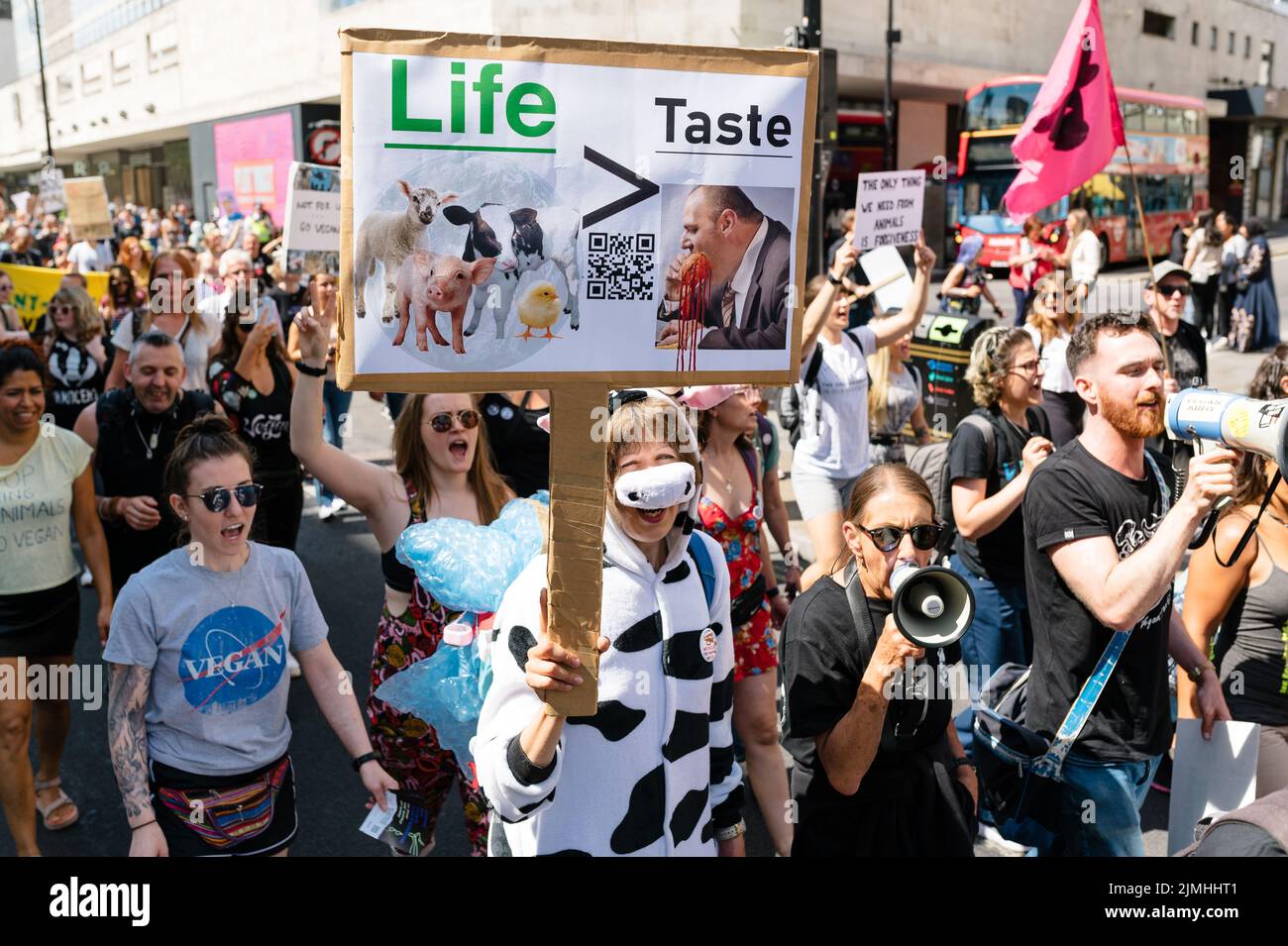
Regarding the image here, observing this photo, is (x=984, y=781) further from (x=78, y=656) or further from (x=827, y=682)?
(x=78, y=656)

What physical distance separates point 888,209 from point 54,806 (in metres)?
5.18

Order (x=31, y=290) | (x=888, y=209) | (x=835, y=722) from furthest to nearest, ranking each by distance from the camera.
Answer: (x=31, y=290) < (x=888, y=209) < (x=835, y=722)

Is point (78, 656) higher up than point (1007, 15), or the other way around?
point (1007, 15)

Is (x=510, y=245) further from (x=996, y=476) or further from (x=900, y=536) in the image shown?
(x=996, y=476)

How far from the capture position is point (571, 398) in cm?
207

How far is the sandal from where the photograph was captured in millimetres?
4480

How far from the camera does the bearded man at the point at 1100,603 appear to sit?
118 inches

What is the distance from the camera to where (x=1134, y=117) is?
2409cm

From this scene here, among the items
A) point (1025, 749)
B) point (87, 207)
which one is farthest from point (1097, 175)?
point (1025, 749)

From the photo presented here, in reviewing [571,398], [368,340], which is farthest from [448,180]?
[571,398]

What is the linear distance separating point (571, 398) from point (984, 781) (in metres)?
1.92

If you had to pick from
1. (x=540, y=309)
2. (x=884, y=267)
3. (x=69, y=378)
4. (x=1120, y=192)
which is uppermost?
(x=1120, y=192)

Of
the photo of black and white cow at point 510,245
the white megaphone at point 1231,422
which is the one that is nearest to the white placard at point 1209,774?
the white megaphone at point 1231,422

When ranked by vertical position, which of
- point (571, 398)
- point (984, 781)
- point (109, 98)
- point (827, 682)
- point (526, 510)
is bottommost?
point (984, 781)
